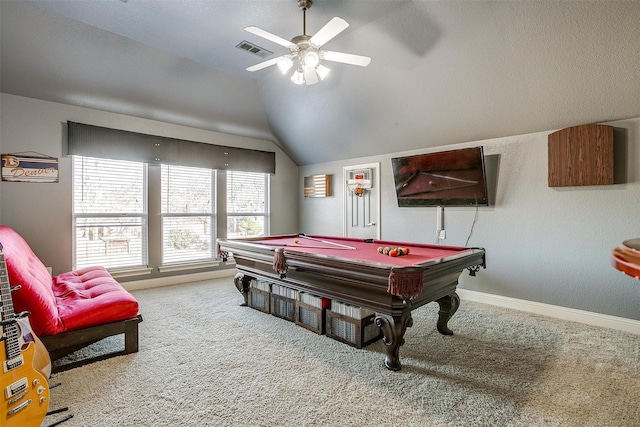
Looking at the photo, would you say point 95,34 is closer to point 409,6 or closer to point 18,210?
point 18,210

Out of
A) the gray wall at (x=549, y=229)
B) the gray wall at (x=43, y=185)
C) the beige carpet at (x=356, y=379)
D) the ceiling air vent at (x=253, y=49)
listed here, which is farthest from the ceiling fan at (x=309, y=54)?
the gray wall at (x=43, y=185)

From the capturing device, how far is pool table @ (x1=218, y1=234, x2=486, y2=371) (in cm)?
201

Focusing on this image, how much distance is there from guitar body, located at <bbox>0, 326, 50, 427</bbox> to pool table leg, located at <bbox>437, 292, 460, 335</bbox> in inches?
Answer: 108

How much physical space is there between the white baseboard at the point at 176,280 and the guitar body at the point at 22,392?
9.89ft

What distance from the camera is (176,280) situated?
4.77 meters

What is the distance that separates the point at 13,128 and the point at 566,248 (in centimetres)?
632

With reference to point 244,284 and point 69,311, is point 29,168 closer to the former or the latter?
point 69,311

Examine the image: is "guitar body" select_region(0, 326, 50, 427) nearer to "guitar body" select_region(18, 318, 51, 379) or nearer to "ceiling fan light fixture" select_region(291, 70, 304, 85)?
"guitar body" select_region(18, 318, 51, 379)

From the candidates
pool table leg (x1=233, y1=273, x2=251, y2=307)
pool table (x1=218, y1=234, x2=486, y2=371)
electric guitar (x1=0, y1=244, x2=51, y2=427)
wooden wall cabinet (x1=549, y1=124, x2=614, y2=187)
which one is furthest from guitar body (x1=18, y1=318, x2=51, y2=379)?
wooden wall cabinet (x1=549, y1=124, x2=614, y2=187)

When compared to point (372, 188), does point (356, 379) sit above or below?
below

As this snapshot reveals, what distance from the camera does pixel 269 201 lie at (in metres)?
5.95

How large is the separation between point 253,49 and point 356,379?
3.65 meters

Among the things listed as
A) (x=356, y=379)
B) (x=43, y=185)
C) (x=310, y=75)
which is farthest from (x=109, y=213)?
(x=356, y=379)

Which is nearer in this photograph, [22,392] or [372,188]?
[22,392]
